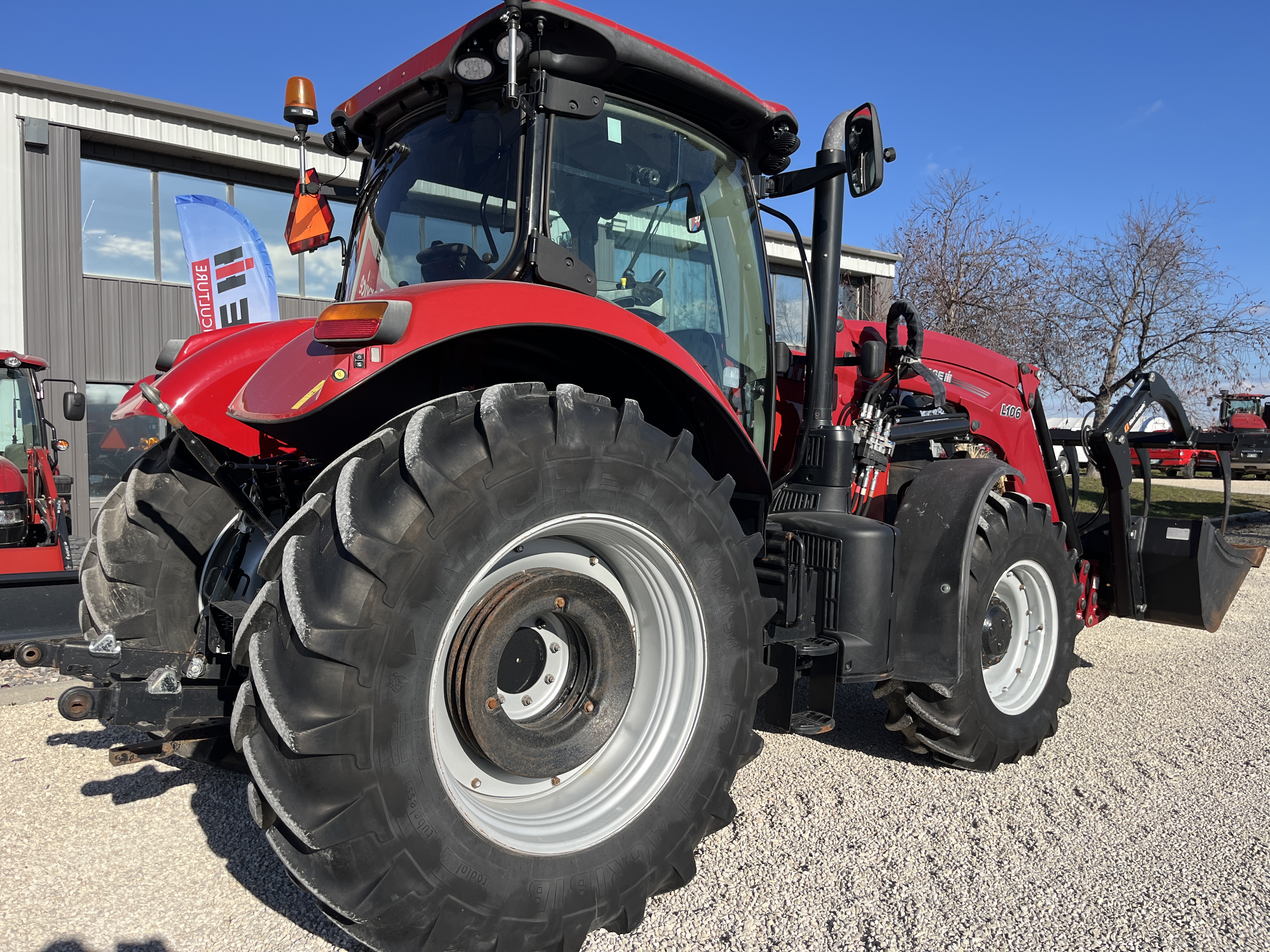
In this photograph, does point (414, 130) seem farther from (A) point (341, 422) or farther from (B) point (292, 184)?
(B) point (292, 184)

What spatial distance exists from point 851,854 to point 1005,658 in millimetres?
1528

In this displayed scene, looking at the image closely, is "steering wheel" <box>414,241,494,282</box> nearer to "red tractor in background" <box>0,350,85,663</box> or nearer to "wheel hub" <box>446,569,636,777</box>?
"wheel hub" <box>446,569,636,777</box>

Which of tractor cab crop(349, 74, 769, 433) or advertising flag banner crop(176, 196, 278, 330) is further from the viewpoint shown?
advertising flag banner crop(176, 196, 278, 330)

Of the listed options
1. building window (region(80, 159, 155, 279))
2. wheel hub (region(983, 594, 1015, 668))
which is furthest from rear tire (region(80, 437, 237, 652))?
building window (region(80, 159, 155, 279))

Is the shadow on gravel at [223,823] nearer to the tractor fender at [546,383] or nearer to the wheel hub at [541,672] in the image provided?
the wheel hub at [541,672]

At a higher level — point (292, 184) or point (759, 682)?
point (292, 184)

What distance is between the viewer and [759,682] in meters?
2.59

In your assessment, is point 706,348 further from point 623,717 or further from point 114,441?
point 114,441

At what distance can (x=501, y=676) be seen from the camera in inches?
95.2

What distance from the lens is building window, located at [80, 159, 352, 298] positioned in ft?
42.0

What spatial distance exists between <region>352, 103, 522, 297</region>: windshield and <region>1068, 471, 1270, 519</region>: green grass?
41.4 feet

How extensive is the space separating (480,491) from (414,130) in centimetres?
163

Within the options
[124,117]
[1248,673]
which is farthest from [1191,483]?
[124,117]

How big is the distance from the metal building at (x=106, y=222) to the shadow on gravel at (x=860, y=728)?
8.30 meters
